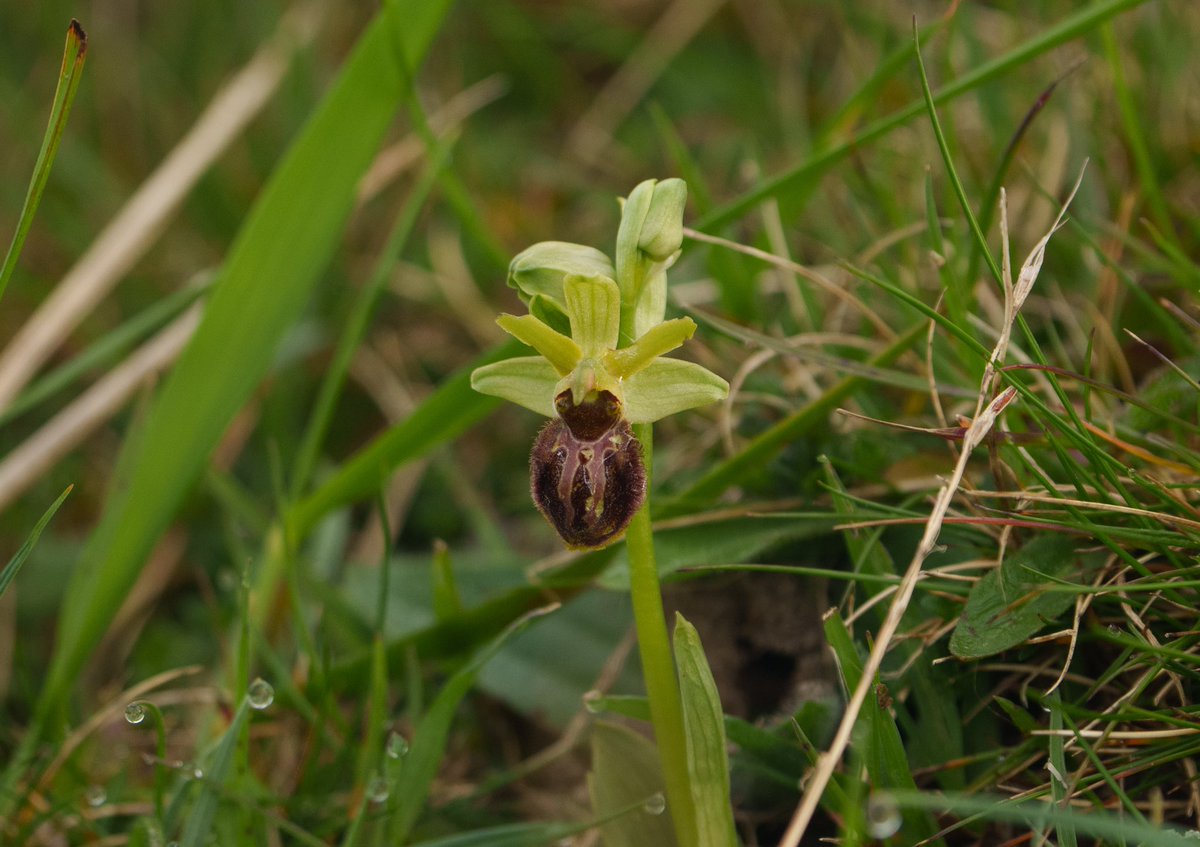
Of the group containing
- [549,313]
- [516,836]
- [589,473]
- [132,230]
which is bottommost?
[516,836]

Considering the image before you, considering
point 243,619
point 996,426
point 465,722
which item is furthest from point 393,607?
point 996,426

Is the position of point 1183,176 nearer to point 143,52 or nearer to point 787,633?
point 787,633

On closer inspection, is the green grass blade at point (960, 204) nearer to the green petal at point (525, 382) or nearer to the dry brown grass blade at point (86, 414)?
the green petal at point (525, 382)

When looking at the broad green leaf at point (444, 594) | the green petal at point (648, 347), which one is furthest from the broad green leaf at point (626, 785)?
the green petal at point (648, 347)

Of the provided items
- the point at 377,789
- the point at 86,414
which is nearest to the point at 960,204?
the point at 377,789

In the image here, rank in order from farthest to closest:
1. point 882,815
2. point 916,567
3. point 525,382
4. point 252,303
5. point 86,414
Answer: point 86,414
point 252,303
point 525,382
point 916,567
point 882,815

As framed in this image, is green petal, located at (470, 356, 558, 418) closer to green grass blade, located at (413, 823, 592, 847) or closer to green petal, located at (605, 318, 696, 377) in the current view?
green petal, located at (605, 318, 696, 377)

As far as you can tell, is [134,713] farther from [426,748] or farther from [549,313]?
[549,313]
